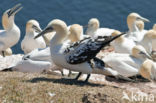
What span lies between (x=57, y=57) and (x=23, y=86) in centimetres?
112

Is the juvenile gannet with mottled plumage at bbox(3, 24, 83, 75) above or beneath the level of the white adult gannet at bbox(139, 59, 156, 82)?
above

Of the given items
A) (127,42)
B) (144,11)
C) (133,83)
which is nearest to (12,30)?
(127,42)

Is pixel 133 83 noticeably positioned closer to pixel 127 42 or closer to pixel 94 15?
pixel 127 42

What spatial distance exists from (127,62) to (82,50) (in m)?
2.63

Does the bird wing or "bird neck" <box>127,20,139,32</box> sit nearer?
the bird wing

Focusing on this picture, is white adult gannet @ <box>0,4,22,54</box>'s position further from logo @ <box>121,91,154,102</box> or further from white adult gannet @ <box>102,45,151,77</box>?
logo @ <box>121,91,154,102</box>

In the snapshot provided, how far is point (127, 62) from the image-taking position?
1043 centimetres

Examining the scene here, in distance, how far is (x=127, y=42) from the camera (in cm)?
1216

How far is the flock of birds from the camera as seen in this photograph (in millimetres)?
8086

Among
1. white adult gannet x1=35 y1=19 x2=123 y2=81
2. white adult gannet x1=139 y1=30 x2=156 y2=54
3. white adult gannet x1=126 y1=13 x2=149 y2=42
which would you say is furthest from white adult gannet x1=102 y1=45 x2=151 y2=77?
white adult gannet x1=126 y1=13 x2=149 y2=42

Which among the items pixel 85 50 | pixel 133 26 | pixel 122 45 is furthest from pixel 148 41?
pixel 85 50

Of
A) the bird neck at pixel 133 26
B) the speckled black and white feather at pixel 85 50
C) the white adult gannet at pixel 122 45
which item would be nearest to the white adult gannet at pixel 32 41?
the white adult gannet at pixel 122 45

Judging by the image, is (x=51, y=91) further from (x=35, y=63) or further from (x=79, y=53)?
(x=35, y=63)

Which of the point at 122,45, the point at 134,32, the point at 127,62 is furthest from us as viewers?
the point at 134,32
